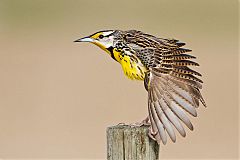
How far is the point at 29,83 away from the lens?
9773 mm

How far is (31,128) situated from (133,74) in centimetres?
398

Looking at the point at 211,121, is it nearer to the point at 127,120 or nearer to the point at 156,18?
the point at 127,120

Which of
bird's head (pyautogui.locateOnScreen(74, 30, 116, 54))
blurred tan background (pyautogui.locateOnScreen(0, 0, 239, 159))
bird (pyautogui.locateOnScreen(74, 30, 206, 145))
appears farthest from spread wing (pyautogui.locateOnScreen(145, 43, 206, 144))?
blurred tan background (pyautogui.locateOnScreen(0, 0, 239, 159))

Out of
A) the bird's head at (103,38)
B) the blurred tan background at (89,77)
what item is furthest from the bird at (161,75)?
the blurred tan background at (89,77)

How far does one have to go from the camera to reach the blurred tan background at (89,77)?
802 centimetres

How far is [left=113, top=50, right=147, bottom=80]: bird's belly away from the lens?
4495mm

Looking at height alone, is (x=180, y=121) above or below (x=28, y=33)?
below

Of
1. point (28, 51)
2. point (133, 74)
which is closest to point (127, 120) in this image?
point (28, 51)

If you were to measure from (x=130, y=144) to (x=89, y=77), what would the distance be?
20.1 ft

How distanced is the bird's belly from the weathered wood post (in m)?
0.78

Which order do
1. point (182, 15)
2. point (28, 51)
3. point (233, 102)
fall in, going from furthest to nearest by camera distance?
point (182, 15)
point (28, 51)
point (233, 102)

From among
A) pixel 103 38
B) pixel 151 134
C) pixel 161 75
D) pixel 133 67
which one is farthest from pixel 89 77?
pixel 151 134

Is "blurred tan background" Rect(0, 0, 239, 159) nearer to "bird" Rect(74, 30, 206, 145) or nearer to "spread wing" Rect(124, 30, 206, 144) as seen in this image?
"bird" Rect(74, 30, 206, 145)

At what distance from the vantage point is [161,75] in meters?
4.33
